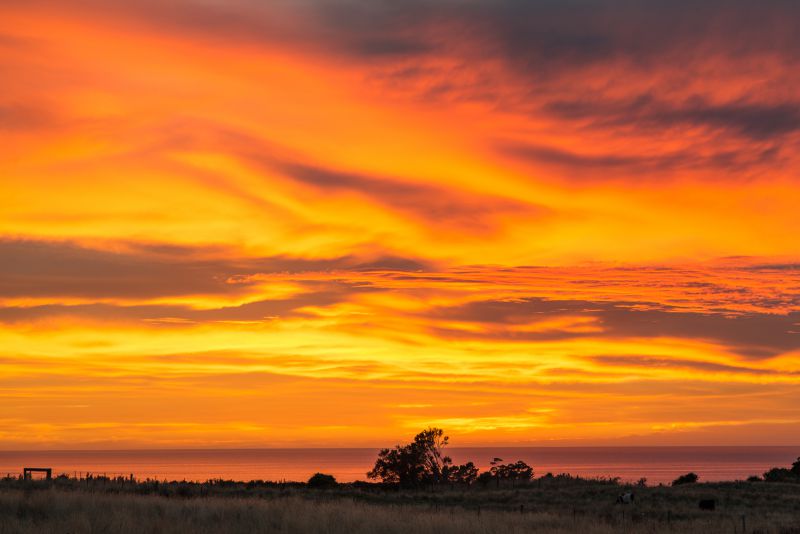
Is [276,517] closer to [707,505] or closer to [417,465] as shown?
[707,505]

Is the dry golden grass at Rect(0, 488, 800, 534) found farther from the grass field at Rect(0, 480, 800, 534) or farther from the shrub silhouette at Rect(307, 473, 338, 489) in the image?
the shrub silhouette at Rect(307, 473, 338, 489)

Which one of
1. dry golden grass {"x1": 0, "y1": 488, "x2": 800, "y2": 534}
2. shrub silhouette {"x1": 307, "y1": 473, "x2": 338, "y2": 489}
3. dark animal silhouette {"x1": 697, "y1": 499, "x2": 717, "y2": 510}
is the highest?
dry golden grass {"x1": 0, "y1": 488, "x2": 800, "y2": 534}

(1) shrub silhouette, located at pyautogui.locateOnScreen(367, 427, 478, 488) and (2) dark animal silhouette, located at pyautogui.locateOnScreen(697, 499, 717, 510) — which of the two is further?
(1) shrub silhouette, located at pyautogui.locateOnScreen(367, 427, 478, 488)

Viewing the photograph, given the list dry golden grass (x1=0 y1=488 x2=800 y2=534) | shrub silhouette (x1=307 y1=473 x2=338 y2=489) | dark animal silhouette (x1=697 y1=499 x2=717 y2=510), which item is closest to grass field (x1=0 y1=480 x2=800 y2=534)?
dry golden grass (x1=0 y1=488 x2=800 y2=534)

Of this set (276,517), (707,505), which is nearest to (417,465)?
(707,505)

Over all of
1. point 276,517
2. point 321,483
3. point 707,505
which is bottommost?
point 707,505

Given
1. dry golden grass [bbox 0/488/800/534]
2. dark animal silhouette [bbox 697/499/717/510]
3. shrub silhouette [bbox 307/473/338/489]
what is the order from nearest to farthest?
dry golden grass [bbox 0/488/800/534] → dark animal silhouette [bbox 697/499/717/510] → shrub silhouette [bbox 307/473/338/489]

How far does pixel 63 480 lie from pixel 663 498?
113 ft

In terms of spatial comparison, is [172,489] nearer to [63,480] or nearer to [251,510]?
[63,480]

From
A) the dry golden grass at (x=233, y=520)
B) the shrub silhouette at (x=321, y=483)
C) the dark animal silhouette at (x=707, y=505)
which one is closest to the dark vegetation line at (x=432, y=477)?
the shrub silhouette at (x=321, y=483)

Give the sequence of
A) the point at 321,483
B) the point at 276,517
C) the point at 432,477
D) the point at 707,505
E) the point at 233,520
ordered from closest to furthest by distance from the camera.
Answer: the point at 233,520, the point at 276,517, the point at 707,505, the point at 321,483, the point at 432,477

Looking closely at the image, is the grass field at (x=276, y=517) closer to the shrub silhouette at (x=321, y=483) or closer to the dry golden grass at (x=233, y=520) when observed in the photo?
the dry golden grass at (x=233, y=520)

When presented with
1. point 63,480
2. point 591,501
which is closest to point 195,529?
point 63,480

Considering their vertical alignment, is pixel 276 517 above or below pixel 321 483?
above
